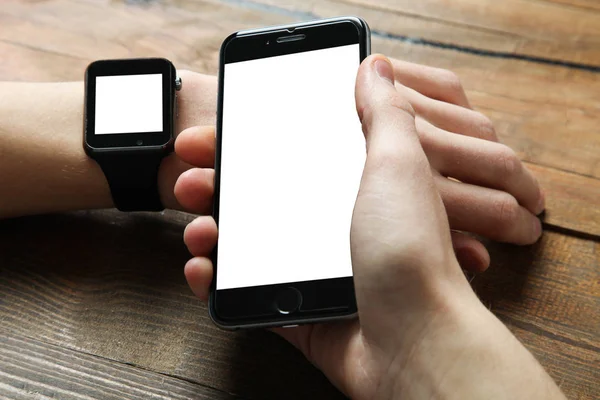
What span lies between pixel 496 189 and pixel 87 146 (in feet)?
1.33

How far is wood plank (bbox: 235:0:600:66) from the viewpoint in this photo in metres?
0.73

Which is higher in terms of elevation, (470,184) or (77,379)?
(470,184)

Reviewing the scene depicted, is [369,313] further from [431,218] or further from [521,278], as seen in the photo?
[521,278]

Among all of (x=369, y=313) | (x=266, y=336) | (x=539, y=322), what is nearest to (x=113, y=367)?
(x=266, y=336)

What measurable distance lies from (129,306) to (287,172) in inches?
7.6

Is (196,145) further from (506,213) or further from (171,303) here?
(506,213)

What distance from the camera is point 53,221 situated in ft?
2.08

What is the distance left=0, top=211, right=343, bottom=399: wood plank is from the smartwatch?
0.04 meters

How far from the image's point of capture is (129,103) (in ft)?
2.03

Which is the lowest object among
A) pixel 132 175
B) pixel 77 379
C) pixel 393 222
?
pixel 77 379

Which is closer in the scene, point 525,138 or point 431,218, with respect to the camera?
point 431,218

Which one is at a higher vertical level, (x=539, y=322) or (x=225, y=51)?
(x=225, y=51)

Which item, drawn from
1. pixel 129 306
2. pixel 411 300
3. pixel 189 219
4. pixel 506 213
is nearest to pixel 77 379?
pixel 129 306

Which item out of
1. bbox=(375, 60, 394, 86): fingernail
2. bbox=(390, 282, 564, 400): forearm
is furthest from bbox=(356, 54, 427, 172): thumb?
bbox=(390, 282, 564, 400): forearm
